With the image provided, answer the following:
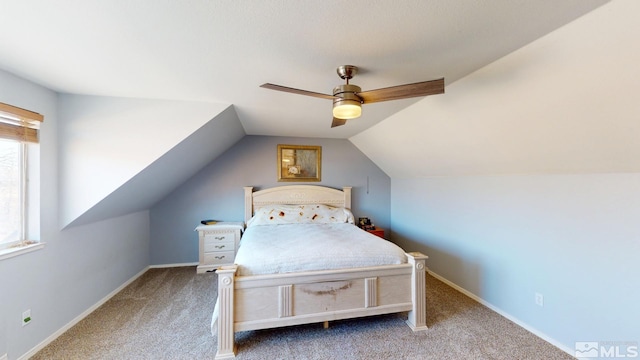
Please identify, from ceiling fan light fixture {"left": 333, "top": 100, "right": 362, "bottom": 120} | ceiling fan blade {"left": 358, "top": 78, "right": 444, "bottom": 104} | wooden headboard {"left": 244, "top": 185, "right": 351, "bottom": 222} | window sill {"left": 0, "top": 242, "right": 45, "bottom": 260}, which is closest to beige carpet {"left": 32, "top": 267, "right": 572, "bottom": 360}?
window sill {"left": 0, "top": 242, "right": 45, "bottom": 260}

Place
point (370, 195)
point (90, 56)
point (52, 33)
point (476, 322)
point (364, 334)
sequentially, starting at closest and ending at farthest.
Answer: point (52, 33) → point (90, 56) → point (364, 334) → point (476, 322) → point (370, 195)

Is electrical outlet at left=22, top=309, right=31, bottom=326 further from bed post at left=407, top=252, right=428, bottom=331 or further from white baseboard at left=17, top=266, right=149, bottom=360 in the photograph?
bed post at left=407, top=252, right=428, bottom=331

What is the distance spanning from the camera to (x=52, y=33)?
4.55 feet

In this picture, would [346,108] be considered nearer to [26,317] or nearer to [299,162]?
[299,162]

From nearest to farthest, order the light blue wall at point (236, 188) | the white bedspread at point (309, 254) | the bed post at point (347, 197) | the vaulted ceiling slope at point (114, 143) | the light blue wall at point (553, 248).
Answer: the light blue wall at point (553, 248)
the white bedspread at point (309, 254)
the vaulted ceiling slope at point (114, 143)
the light blue wall at point (236, 188)
the bed post at point (347, 197)

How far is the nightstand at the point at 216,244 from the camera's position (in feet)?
12.0

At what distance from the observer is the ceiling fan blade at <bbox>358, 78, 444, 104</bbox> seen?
158 cm

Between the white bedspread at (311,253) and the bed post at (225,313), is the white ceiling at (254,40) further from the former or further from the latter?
the bed post at (225,313)

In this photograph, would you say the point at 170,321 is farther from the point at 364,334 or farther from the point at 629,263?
the point at 629,263

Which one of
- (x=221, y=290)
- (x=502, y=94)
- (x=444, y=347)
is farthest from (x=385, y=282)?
(x=502, y=94)

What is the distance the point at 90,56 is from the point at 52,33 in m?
0.27

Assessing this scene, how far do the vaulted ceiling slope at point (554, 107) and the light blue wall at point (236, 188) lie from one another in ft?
6.01

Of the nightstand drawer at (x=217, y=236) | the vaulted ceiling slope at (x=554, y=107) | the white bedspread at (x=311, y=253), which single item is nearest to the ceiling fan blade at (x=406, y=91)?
the vaulted ceiling slope at (x=554, y=107)

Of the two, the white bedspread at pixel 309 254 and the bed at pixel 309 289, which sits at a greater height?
the white bedspread at pixel 309 254
